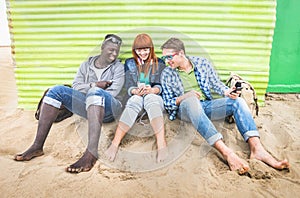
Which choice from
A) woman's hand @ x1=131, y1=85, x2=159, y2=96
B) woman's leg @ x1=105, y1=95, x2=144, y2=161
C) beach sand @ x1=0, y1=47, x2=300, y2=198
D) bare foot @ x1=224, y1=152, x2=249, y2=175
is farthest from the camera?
woman's hand @ x1=131, y1=85, x2=159, y2=96

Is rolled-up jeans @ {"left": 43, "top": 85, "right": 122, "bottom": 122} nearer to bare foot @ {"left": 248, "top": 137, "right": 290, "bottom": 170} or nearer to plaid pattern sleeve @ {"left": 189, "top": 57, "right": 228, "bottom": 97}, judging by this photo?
plaid pattern sleeve @ {"left": 189, "top": 57, "right": 228, "bottom": 97}

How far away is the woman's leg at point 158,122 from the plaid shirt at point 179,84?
0.68 feet

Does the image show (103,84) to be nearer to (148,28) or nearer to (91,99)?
(91,99)

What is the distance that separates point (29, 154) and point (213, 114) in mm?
1841

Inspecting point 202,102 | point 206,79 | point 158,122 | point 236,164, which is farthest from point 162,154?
point 206,79

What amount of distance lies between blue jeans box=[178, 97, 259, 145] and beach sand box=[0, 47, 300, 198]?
0.60 feet

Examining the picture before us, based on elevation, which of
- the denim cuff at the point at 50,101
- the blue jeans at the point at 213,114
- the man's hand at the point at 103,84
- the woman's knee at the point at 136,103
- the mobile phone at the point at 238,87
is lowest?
the blue jeans at the point at 213,114

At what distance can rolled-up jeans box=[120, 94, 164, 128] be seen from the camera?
285cm

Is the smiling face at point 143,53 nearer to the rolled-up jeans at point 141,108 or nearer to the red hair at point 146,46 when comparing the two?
the red hair at point 146,46

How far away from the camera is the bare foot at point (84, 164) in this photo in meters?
2.53

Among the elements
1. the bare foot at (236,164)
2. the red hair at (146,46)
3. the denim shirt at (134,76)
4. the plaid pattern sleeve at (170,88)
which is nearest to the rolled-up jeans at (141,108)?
the plaid pattern sleeve at (170,88)

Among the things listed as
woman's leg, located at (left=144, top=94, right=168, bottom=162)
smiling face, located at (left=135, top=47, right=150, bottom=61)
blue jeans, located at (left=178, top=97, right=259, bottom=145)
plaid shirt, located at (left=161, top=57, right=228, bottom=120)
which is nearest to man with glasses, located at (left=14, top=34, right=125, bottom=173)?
smiling face, located at (left=135, top=47, right=150, bottom=61)

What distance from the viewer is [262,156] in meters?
2.64

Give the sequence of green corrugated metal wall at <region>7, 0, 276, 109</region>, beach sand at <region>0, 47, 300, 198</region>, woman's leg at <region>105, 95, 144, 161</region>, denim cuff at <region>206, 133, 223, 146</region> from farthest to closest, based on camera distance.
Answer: green corrugated metal wall at <region>7, 0, 276, 109</region>, woman's leg at <region>105, 95, 144, 161</region>, denim cuff at <region>206, 133, 223, 146</region>, beach sand at <region>0, 47, 300, 198</region>
